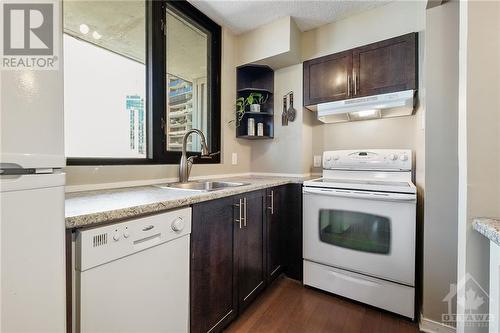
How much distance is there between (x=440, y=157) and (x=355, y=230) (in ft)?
2.43

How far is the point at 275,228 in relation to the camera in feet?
6.56

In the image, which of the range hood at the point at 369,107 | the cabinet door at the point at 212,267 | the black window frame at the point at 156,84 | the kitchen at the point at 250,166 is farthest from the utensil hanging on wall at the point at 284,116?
the cabinet door at the point at 212,267

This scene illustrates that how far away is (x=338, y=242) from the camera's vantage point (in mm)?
1854

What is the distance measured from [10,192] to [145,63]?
153cm

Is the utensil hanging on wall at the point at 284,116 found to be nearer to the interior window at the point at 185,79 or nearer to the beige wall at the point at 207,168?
the beige wall at the point at 207,168

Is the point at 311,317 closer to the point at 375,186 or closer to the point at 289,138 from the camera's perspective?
the point at 375,186

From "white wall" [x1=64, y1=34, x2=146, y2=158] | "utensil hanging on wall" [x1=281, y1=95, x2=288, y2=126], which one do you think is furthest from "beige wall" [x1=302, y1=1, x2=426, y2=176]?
"white wall" [x1=64, y1=34, x2=146, y2=158]

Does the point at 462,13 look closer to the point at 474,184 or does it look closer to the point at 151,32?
the point at 474,184

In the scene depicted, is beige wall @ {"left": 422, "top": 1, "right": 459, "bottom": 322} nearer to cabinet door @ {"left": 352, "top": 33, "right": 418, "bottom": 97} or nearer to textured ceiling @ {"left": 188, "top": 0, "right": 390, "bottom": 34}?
cabinet door @ {"left": 352, "top": 33, "right": 418, "bottom": 97}

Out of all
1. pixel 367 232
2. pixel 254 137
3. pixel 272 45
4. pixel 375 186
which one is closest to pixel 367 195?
pixel 375 186

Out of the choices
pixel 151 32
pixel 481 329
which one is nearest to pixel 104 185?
pixel 151 32

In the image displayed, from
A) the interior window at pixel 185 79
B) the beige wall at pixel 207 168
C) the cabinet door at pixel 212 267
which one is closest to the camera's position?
the cabinet door at pixel 212 267

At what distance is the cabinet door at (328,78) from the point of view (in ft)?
6.99

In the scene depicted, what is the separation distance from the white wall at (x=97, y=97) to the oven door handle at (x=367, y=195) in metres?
1.43
